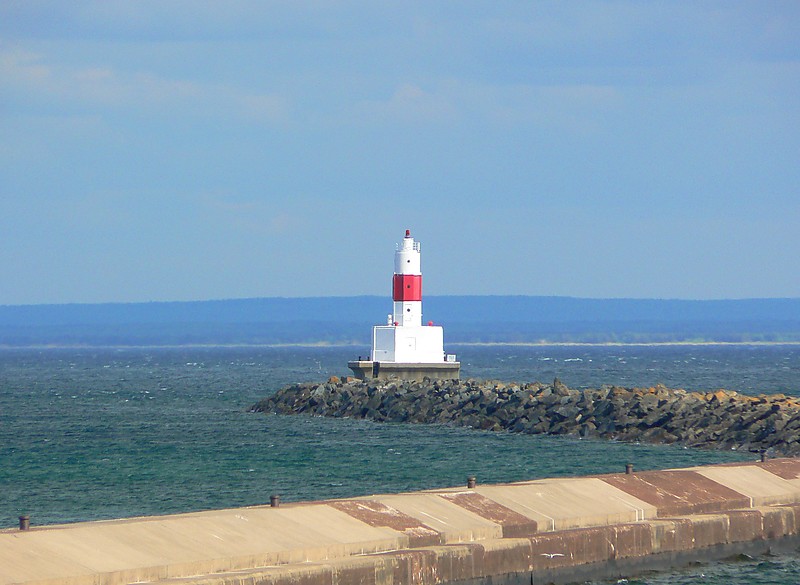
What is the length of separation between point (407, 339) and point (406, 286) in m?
2.49

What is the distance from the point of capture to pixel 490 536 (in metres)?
18.4

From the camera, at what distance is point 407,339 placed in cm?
5819

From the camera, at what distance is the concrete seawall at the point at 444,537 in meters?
15.4

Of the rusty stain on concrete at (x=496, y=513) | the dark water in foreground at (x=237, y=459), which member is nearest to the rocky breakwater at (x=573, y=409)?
the dark water in foreground at (x=237, y=459)

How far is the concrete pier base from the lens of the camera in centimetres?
5911

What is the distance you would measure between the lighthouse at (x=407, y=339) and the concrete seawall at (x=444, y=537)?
3420 cm

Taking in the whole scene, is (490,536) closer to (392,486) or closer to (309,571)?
(309,571)


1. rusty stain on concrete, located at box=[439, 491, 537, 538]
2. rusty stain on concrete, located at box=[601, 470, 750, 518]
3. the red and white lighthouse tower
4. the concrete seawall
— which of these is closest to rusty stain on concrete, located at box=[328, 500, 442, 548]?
the concrete seawall

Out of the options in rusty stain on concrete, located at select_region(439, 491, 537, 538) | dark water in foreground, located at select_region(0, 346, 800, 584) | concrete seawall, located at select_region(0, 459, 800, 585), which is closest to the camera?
concrete seawall, located at select_region(0, 459, 800, 585)

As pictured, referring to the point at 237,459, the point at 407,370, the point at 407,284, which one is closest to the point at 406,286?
the point at 407,284

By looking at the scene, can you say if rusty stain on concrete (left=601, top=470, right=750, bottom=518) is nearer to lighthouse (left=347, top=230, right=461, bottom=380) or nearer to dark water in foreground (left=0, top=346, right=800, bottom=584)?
dark water in foreground (left=0, top=346, right=800, bottom=584)

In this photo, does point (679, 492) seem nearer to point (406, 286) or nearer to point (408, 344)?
point (406, 286)

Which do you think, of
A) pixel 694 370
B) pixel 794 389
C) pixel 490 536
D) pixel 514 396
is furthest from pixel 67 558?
pixel 694 370

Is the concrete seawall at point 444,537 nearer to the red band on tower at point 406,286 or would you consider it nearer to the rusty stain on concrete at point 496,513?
the rusty stain on concrete at point 496,513
